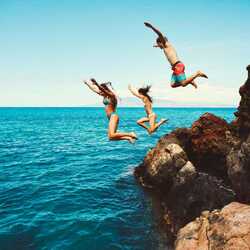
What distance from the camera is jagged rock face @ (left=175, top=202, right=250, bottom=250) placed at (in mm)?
10109

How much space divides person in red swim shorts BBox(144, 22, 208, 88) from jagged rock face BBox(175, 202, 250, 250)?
17.0 ft

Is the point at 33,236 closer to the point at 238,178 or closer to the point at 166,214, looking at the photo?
the point at 166,214

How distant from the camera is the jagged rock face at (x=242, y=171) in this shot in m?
14.3

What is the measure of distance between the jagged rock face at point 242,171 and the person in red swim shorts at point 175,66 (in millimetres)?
4608

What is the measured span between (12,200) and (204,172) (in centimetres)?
1352

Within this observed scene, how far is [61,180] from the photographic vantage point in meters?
25.5

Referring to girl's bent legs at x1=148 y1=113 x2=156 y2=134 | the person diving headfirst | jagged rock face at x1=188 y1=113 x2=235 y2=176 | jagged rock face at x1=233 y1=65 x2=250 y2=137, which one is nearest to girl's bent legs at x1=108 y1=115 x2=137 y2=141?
the person diving headfirst

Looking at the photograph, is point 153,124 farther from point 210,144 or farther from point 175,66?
point 210,144

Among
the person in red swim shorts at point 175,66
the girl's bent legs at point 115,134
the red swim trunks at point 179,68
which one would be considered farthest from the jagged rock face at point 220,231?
the red swim trunks at point 179,68

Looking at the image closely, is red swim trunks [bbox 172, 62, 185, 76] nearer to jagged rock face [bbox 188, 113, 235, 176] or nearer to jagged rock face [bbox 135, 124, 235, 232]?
jagged rock face [bbox 135, 124, 235, 232]

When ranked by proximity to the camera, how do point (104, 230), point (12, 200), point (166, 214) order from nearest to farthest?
point (104, 230), point (166, 214), point (12, 200)

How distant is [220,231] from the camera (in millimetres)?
10977

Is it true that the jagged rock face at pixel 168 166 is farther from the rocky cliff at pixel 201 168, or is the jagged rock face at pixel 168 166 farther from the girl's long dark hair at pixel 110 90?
the girl's long dark hair at pixel 110 90

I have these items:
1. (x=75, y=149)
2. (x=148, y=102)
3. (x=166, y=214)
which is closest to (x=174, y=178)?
(x=166, y=214)
